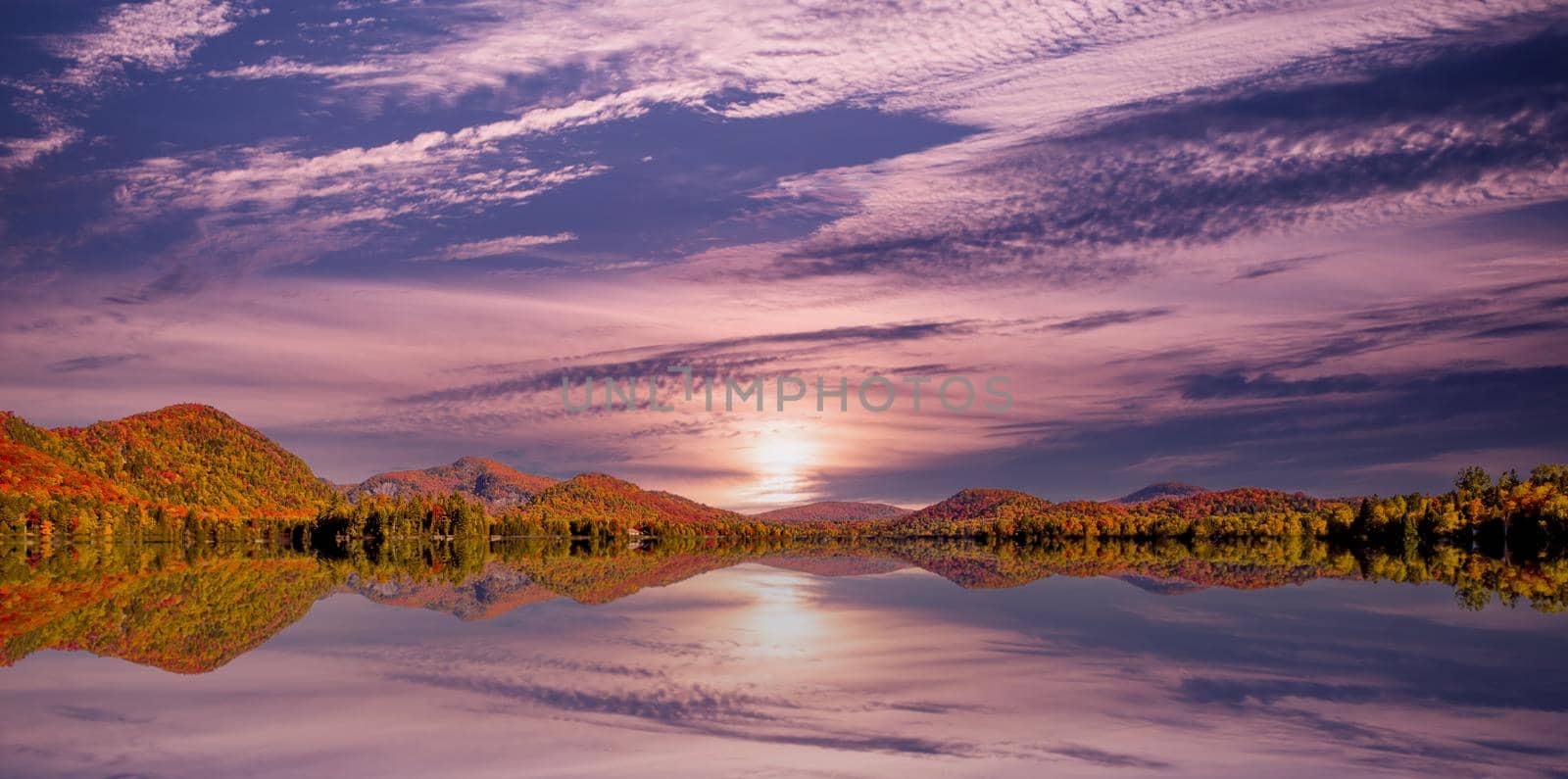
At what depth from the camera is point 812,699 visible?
21.0 metres

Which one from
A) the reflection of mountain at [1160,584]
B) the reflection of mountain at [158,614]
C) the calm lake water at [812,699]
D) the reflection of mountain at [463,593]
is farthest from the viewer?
the reflection of mountain at [1160,584]

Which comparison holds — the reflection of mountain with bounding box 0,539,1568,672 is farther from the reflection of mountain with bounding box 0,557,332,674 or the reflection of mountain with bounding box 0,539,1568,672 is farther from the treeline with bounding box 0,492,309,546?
the treeline with bounding box 0,492,309,546

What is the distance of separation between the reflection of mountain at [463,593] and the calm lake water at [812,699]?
15.0ft

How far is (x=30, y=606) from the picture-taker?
4125cm

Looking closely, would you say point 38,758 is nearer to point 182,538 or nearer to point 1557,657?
point 1557,657

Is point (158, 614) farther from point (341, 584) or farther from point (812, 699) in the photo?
point (812, 699)

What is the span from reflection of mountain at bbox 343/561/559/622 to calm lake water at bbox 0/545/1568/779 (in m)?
4.58

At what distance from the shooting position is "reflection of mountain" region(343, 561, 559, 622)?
140 ft

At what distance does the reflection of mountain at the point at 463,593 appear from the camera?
42.7 meters

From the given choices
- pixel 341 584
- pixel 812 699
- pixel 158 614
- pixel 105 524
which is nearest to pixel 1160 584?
pixel 341 584

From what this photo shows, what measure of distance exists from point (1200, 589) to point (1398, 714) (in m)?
34.0

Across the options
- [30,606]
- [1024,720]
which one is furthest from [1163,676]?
[30,606]

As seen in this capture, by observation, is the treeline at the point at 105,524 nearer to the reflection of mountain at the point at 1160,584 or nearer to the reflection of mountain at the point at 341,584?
the reflection of mountain at the point at 341,584

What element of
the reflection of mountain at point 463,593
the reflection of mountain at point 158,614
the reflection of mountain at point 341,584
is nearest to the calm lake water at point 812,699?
the reflection of mountain at point 158,614
